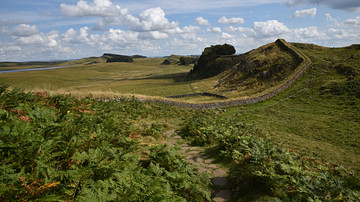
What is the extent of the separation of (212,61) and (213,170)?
7614cm

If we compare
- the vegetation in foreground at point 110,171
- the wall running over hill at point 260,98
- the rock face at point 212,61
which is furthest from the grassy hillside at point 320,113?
the rock face at point 212,61

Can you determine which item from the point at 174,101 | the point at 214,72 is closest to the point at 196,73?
the point at 214,72

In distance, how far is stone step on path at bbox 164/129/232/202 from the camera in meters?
5.15

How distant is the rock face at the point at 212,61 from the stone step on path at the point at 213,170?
2637 inches

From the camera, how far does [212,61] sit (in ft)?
261

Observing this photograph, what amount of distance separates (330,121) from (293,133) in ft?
18.1

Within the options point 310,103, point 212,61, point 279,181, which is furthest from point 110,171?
point 212,61

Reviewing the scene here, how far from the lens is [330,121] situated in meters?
18.3

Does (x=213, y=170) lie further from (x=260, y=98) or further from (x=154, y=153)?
(x=260, y=98)

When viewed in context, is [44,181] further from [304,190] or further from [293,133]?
[293,133]

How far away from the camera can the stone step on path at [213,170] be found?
16.9 ft

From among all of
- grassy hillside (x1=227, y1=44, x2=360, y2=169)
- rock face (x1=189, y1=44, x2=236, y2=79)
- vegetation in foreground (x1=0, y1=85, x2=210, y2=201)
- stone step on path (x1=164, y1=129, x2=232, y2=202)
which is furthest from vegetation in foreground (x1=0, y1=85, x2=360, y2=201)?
rock face (x1=189, y1=44, x2=236, y2=79)

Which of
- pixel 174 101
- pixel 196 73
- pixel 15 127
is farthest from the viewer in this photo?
pixel 196 73

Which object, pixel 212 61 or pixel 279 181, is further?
→ pixel 212 61
